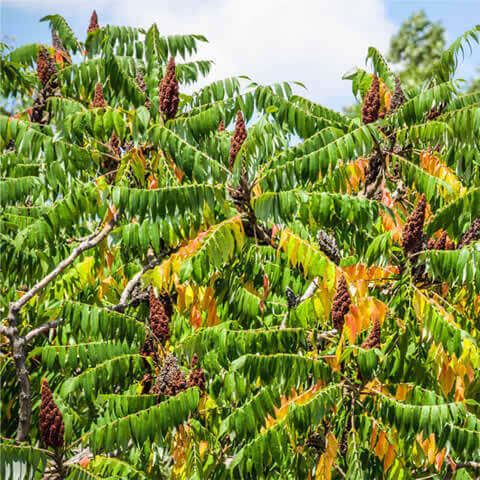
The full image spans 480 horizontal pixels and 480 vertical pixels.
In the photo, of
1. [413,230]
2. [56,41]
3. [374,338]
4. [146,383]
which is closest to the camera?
[374,338]

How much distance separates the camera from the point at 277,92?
5840 millimetres

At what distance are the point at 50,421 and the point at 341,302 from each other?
7.91 ft

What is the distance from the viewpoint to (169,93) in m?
5.57

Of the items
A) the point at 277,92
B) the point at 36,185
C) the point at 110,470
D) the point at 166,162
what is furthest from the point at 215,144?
the point at 110,470

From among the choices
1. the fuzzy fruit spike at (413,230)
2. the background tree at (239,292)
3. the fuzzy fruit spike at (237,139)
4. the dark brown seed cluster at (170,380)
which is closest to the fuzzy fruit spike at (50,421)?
the background tree at (239,292)

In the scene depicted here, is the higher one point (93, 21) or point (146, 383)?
point (93, 21)

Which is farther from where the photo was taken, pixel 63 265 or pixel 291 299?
pixel 291 299

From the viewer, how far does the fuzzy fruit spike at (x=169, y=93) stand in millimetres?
5484

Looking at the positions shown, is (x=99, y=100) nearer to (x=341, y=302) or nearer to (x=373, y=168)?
(x=373, y=168)

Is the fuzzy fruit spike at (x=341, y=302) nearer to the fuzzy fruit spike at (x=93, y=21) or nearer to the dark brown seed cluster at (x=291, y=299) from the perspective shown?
the dark brown seed cluster at (x=291, y=299)

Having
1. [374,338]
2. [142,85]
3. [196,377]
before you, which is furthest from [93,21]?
[374,338]

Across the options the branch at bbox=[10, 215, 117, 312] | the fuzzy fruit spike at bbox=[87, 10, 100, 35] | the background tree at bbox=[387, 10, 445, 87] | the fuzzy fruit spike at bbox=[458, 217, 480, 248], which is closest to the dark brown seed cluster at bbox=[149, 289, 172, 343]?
the branch at bbox=[10, 215, 117, 312]

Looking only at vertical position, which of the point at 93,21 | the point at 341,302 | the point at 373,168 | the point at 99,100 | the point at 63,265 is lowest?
the point at 341,302

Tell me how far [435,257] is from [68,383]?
337 cm
